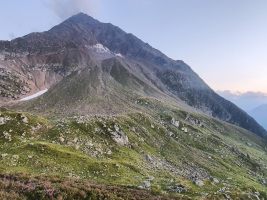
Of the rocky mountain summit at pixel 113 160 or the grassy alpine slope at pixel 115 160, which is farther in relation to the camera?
the grassy alpine slope at pixel 115 160

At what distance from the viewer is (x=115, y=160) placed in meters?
72.1

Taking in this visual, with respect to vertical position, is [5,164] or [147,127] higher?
[147,127]

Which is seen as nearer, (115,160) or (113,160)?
(113,160)

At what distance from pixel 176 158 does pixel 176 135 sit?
90.5 feet

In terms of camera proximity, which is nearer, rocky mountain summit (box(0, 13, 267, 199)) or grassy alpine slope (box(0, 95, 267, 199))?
rocky mountain summit (box(0, 13, 267, 199))

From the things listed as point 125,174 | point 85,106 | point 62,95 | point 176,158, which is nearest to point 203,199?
point 125,174

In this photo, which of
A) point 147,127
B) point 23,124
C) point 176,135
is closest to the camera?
point 23,124

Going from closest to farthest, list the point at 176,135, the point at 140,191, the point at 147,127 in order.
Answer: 1. the point at 140,191
2. the point at 147,127
3. the point at 176,135

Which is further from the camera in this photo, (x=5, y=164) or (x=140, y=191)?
(x=5, y=164)

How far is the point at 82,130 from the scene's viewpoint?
85625 mm

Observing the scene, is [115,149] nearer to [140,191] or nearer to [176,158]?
[176,158]

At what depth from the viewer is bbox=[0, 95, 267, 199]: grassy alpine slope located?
39.9 meters

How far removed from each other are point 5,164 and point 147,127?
235 ft

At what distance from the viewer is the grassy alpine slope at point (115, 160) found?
131ft
